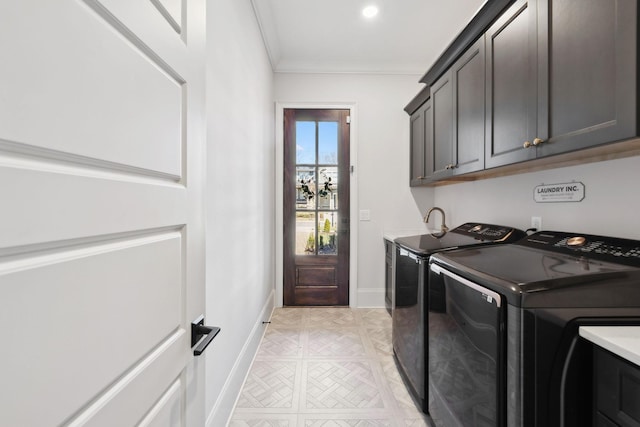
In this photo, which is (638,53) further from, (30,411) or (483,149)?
(30,411)

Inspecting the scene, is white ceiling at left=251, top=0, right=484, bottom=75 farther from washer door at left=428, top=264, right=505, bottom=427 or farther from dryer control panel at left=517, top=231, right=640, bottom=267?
washer door at left=428, top=264, right=505, bottom=427

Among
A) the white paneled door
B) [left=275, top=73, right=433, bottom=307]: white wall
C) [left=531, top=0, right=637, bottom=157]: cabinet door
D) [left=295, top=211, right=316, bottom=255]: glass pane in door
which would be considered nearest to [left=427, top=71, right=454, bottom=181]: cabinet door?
[left=275, top=73, right=433, bottom=307]: white wall

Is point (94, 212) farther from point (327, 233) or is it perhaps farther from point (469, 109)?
point (327, 233)

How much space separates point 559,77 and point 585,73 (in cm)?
12

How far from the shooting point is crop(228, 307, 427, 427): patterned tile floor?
161cm

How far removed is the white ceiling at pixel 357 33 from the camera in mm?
2295

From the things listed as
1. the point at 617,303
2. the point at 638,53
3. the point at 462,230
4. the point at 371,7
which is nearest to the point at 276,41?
the point at 371,7

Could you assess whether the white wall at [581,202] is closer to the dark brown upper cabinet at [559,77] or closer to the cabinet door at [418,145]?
the dark brown upper cabinet at [559,77]

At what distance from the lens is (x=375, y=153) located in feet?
10.7

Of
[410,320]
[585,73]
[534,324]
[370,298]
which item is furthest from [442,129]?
[370,298]

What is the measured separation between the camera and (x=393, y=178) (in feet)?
10.8

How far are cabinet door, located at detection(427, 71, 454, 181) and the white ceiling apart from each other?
0.65 meters

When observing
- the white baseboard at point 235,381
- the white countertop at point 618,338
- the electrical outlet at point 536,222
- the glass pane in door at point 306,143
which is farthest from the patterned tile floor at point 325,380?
the glass pane in door at point 306,143

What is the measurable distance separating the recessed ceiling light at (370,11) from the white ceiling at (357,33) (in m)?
0.04
